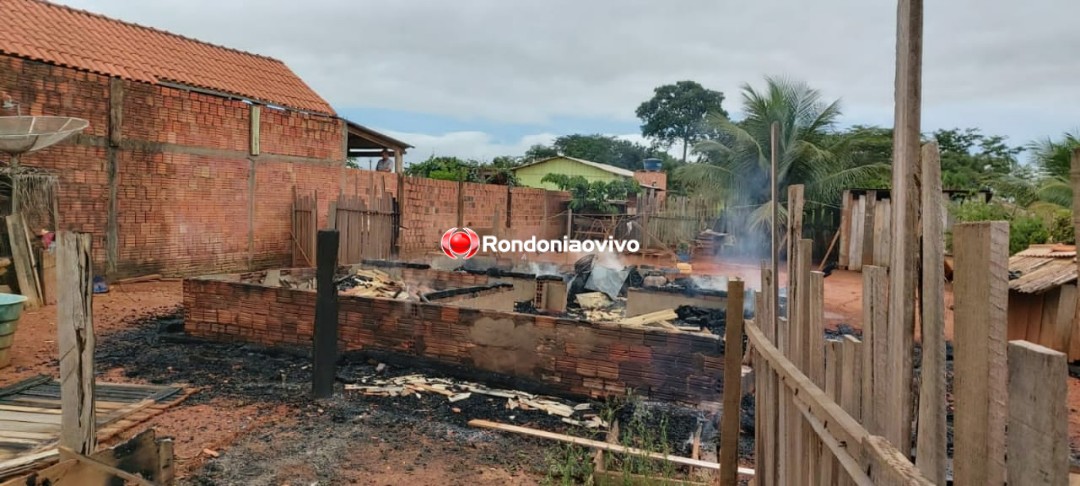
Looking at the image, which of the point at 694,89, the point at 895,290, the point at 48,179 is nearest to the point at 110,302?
the point at 48,179

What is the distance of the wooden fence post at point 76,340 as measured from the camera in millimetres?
3256

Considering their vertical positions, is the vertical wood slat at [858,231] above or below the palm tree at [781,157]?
below

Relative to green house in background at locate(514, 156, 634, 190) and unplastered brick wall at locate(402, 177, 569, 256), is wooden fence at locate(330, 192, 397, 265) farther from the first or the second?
green house in background at locate(514, 156, 634, 190)

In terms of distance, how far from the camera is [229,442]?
14.6 feet

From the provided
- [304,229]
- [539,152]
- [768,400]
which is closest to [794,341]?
[768,400]

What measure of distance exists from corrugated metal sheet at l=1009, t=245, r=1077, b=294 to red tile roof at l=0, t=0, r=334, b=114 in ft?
51.5

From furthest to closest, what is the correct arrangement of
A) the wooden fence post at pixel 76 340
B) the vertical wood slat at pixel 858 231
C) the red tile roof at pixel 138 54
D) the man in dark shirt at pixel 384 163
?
1. the man in dark shirt at pixel 384 163
2. the vertical wood slat at pixel 858 231
3. the red tile roof at pixel 138 54
4. the wooden fence post at pixel 76 340

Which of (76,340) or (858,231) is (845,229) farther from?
(76,340)

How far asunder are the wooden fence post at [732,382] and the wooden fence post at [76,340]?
3443 millimetres

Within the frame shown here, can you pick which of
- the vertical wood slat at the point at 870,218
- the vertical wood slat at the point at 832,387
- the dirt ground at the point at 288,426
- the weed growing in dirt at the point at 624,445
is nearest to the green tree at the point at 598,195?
the vertical wood slat at the point at 870,218

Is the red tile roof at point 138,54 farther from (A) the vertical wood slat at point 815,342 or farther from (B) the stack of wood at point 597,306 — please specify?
(A) the vertical wood slat at point 815,342

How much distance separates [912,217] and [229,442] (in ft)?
15.3

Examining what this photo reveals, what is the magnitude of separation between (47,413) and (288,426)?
1915mm

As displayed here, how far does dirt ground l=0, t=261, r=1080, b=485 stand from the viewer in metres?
4.01
